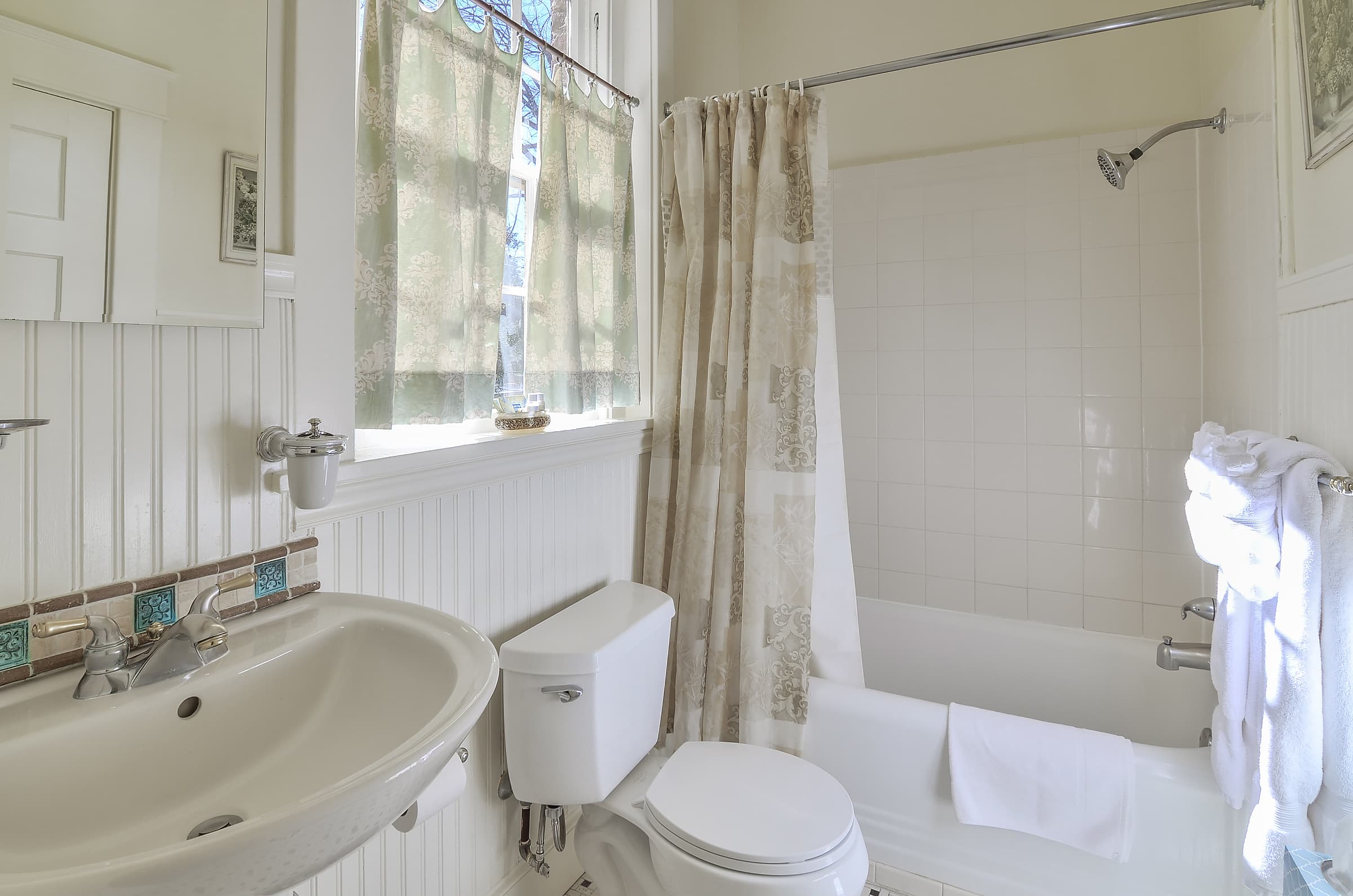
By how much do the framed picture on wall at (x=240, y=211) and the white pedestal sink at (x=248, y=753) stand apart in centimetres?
52

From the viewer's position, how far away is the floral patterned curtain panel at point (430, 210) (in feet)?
4.21

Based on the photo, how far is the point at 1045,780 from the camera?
4.79ft

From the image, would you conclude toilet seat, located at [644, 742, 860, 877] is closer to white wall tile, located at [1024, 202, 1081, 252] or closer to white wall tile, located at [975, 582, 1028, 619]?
white wall tile, located at [975, 582, 1028, 619]

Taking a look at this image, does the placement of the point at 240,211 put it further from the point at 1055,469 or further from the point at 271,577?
the point at 1055,469

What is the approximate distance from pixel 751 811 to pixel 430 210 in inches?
53.9

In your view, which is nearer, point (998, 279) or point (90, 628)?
point (90, 628)

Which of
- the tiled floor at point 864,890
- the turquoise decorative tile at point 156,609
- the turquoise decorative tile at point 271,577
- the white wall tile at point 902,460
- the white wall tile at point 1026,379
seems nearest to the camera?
the turquoise decorative tile at point 156,609

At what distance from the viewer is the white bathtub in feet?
4.58

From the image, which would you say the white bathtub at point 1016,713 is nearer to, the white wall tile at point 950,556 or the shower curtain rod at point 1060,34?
the white wall tile at point 950,556

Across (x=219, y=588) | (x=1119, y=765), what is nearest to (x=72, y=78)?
(x=219, y=588)

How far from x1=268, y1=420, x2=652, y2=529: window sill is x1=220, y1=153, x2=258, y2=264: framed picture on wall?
321 millimetres

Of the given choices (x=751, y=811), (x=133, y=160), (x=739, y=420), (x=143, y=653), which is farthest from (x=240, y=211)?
(x=751, y=811)

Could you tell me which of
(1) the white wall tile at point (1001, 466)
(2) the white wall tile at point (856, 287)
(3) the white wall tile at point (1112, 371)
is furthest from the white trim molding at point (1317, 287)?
(2) the white wall tile at point (856, 287)

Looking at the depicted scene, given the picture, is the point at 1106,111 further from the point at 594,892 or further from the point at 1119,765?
the point at 594,892
